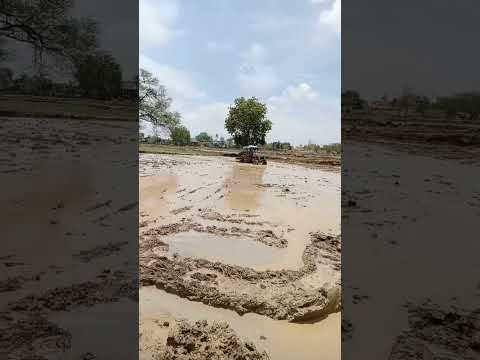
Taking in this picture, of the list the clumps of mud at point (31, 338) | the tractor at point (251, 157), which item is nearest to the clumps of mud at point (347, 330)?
the clumps of mud at point (31, 338)

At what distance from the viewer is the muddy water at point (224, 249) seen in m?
3.58

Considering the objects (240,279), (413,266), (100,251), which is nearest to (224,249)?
(240,279)

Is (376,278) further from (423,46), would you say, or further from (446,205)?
(423,46)

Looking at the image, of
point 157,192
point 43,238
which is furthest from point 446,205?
point 157,192

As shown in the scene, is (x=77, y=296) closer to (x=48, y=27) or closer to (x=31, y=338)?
(x=31, y=338)

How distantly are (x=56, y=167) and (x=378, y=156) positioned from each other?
17.6 feet

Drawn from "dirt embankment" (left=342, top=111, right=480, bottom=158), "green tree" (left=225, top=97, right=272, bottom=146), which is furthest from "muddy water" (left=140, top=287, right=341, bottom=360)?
"green tree" (left=225, top=97, right=272, bottom=146)

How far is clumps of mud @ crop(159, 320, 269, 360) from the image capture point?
1930 millimetres

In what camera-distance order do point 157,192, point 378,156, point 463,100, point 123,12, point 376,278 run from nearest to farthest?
1. point 123,12
2. point 376,278
3. point 463,100
4. point 378,156
5. point 157,192

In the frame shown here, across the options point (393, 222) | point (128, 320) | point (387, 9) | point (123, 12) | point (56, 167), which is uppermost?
point (387, 9)

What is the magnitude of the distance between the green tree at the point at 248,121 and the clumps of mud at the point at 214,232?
49.3ft

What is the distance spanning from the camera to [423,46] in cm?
401

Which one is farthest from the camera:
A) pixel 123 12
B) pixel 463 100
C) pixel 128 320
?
→ pixel 463 100

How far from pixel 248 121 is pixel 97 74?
16.7 m
